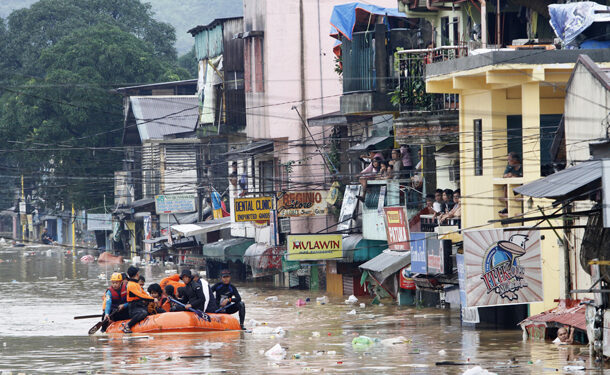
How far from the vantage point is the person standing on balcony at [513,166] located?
25656 mm

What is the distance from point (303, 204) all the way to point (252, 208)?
3221mm

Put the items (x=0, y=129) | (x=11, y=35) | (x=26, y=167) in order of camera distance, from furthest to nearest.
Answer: (x=11, y=35)
(x=26, y=167)
(x=0, y=129)

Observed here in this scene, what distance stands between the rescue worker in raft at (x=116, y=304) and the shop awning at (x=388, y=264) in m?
9.59

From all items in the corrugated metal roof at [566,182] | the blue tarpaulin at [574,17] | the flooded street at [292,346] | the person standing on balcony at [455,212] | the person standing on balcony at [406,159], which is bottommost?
the flooded street at [292,346]

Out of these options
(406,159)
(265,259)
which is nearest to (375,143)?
(406,159)

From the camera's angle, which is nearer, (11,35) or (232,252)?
(232,252)

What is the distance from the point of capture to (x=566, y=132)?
832 inches

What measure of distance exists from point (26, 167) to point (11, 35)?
1362 cm

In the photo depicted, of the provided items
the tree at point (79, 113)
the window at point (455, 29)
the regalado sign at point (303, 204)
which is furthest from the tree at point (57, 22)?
the window at point (455, 29)

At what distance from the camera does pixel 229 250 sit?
1837 inches

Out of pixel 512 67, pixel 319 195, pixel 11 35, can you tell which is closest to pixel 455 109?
pixel 512 67

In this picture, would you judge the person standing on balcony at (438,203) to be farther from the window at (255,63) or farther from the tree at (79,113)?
the tree at (79,113)

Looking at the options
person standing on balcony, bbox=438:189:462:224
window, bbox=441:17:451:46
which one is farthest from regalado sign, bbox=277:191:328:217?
person standing on balcony, bbox=438:189:462:224

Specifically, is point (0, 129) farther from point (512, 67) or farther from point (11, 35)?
point (512, 67)
